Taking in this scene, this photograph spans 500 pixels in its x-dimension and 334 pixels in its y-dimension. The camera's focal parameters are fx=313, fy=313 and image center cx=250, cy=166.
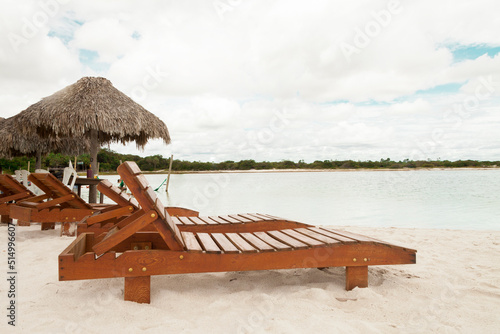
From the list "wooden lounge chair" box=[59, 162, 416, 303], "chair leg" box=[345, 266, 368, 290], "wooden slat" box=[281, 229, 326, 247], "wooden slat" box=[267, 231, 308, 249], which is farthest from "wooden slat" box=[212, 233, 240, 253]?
"chair leg" box=[345, 266, 368, 290]

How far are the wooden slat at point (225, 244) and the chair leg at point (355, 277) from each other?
87cm

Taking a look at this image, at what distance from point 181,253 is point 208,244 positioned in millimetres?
311

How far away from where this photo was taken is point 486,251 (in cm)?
372

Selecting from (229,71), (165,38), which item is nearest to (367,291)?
(165,38)

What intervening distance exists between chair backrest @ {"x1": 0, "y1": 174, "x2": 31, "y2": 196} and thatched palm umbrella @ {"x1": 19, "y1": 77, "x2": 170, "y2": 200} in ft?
7.51

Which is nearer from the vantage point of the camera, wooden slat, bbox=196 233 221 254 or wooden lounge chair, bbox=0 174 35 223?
wooden slat, bbox=196 233 221 254

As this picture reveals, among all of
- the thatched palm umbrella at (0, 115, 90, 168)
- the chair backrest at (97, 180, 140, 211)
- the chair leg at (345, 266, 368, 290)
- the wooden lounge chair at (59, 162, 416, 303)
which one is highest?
the thatched palm umbrella at (0, 115, 90, 168)

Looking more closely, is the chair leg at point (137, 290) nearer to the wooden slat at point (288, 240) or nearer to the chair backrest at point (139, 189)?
the chair backrest at point (139, 189)

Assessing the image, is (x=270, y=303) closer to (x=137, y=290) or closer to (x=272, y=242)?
(x=272, y=242)

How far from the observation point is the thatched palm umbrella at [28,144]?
1090cm

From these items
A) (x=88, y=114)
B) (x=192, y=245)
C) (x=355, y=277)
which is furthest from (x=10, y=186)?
(x=355, y=277)

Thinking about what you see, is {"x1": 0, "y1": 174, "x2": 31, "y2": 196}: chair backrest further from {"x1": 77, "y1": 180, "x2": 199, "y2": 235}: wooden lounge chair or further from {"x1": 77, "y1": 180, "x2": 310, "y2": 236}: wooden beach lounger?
{"x1": 77, "y1": 180, "x2": 199, "y2": 235}: wooden lounge chair

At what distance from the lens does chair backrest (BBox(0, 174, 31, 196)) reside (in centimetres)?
487

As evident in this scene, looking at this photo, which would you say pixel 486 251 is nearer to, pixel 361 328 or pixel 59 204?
pixel 361 328
